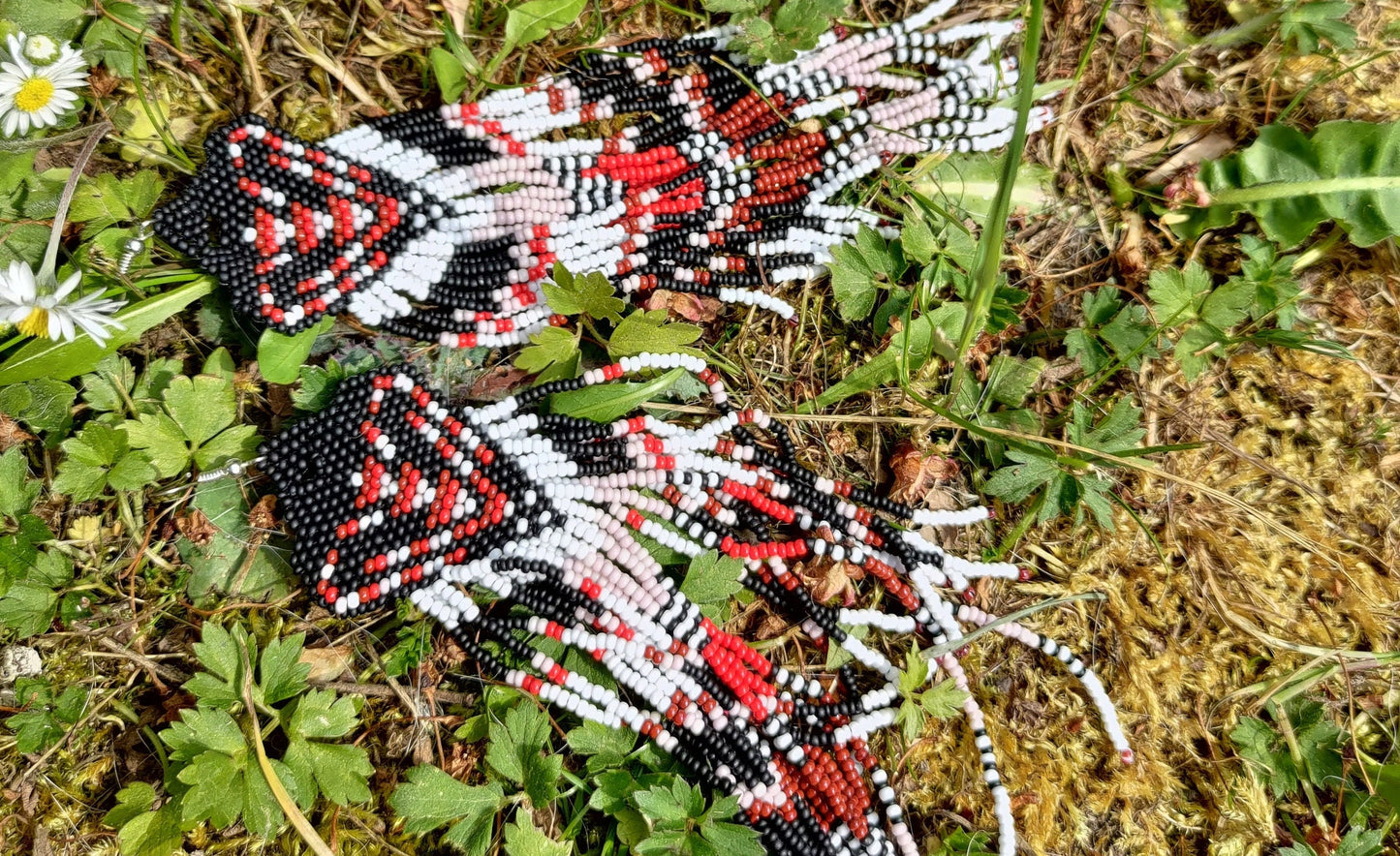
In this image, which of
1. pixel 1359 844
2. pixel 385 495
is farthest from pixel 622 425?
pixel 1359 844

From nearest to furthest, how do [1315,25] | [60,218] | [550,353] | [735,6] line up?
[60,218] → [550,353] → [735,6] → [1315,25]

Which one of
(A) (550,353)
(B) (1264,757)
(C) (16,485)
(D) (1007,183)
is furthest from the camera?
(B) (1264,757)

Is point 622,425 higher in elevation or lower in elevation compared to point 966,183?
lower

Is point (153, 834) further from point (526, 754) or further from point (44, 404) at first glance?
point (44, 404)

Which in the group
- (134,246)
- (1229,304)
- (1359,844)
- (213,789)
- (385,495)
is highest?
(134,246)

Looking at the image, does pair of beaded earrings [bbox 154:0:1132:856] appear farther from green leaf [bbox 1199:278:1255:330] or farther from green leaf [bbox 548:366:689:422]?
green leaf [bbox 1199:278:1255:330]

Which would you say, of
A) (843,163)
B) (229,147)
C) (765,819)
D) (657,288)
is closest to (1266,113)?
(843,163)
